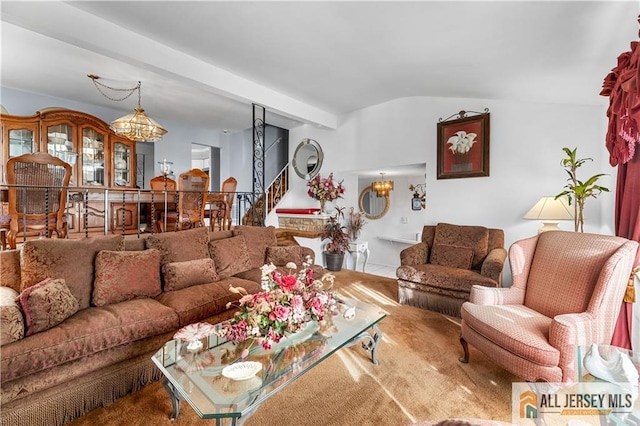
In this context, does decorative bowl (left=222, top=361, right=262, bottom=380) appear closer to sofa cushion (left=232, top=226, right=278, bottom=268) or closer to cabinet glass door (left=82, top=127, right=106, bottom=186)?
sofa cushion (left=232, top=226, right=278, bottom=268)

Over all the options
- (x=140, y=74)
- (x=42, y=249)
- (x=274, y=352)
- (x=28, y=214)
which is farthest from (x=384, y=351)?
(x=140, y=74)

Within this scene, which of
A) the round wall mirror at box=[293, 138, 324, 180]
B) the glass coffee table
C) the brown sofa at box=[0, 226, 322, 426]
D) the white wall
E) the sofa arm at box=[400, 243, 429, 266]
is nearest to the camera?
the glass coffee table

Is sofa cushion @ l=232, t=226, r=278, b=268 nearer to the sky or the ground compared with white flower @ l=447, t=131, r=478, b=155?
nearer to the ground

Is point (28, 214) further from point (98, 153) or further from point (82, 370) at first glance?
point (98, 153)

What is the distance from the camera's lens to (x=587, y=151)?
304cm

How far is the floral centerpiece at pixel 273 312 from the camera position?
5.19 ft

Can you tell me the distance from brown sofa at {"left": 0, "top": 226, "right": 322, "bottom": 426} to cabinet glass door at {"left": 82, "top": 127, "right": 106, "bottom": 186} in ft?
10.9

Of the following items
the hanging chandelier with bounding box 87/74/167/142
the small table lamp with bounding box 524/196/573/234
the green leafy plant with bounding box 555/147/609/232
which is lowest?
the small table lamp with bounding box 524/196/573/234

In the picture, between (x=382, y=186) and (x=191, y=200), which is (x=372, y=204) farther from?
(x=191, y=200)

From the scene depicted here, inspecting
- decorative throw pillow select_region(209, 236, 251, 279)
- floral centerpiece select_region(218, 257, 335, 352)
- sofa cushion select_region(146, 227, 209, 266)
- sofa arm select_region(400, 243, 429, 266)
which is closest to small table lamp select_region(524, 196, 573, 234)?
sofa arm select_region(400, 243, 429, 266)

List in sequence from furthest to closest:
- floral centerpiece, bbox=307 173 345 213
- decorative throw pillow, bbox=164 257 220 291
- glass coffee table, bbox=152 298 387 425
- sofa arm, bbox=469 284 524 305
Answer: floral centerpiece, bbox=307 173 345 213 → decorative throw pillow, bbox=164 257 220 291 → sofa arm, bbox=469 284 524 305 → glass coffee table, bbox=152 298 387 425

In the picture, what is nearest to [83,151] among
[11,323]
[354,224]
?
[11,323]

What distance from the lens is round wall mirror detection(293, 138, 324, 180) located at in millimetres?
5614

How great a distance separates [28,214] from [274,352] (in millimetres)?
2921
